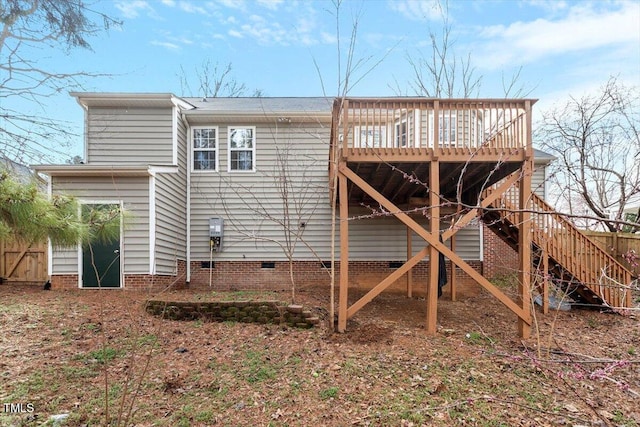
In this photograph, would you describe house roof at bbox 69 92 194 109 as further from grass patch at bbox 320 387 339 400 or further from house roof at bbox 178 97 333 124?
grass patch at bbox 320 387 339 400

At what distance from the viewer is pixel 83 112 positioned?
863 cm

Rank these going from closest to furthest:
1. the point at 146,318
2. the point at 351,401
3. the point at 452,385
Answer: the point at 351,401
the point at 452,385
the point at 146,318

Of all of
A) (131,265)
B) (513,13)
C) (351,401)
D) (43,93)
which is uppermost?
(513,13)

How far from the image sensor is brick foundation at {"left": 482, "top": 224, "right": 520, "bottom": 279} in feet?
34.5

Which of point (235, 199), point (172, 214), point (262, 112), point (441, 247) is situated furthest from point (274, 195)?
point (441, 247)

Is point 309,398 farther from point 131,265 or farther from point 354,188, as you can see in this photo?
point 131,265

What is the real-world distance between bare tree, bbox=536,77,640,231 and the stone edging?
10600 mm

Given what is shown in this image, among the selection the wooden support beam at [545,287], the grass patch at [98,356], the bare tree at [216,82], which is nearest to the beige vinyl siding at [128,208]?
the grass patch at [98,356]

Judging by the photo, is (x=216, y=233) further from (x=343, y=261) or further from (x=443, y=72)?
(x=443, y=72)

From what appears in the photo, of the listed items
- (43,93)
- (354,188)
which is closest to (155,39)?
(43,93)

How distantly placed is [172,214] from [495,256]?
9267 mm

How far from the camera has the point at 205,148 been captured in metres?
9.68

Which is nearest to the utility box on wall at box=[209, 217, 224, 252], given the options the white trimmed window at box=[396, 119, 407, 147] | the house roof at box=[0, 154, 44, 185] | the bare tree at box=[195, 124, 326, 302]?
the bare tree at box=[195, 124, 326, 302]

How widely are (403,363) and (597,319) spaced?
Result: 16.7ft
